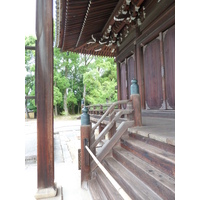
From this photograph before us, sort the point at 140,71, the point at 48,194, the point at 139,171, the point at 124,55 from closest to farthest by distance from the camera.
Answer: the point at 139,171
the point at 48,194
the point at 140,71
the point at 124,55

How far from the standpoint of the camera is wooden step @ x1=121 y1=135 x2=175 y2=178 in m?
1.52

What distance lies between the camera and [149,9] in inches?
159

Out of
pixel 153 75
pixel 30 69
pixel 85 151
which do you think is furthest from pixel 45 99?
pixel 30 69

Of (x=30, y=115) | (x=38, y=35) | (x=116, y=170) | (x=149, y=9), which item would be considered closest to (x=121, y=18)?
(x=149, y=9)

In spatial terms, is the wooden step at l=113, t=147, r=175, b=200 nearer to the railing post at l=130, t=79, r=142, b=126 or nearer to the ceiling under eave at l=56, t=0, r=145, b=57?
the railing post at l=130, t=79, r=142, b=126

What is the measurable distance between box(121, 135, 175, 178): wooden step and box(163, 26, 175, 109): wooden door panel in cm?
→ 173

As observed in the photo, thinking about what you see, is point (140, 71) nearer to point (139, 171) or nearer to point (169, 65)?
point (169, 65)

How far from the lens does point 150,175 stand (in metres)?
1.64

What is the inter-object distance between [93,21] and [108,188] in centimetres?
429

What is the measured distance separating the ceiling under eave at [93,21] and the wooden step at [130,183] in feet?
11.2

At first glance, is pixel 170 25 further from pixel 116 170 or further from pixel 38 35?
pixel 116 170

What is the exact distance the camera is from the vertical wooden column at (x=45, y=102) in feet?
7.56

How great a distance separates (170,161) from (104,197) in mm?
1151

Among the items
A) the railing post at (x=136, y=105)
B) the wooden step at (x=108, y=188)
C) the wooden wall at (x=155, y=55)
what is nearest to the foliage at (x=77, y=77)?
the wooden wall at (x=155, y=55)
